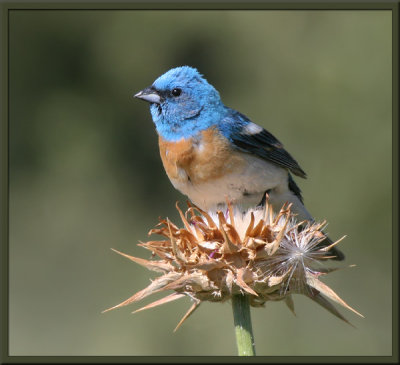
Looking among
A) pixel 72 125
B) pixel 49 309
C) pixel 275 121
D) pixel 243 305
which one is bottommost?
pixel 243 305

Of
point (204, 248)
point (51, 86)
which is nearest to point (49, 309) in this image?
point (51, 86)

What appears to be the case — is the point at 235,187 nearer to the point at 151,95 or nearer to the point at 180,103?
the point at 180,103

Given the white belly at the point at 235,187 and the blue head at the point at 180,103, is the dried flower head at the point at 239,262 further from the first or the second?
the blue head at the point at 180,103

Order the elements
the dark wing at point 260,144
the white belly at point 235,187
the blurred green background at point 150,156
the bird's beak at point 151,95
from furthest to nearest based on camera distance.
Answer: the blurred green background at point 150,156
the dark wing at point 260,144
the bird's beak at point 151,95
the white belly at point 235,187

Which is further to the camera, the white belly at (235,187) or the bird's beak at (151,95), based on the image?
the bird's beak at (151,95)

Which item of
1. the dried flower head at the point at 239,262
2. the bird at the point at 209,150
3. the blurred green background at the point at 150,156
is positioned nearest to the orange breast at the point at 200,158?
the bird at the point at 209,150

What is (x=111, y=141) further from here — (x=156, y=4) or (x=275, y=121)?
(x=156, y=4)

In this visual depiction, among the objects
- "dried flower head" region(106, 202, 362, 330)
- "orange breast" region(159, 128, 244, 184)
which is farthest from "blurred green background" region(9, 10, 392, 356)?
"dried flower head" region(106, 202, 362, 330)
